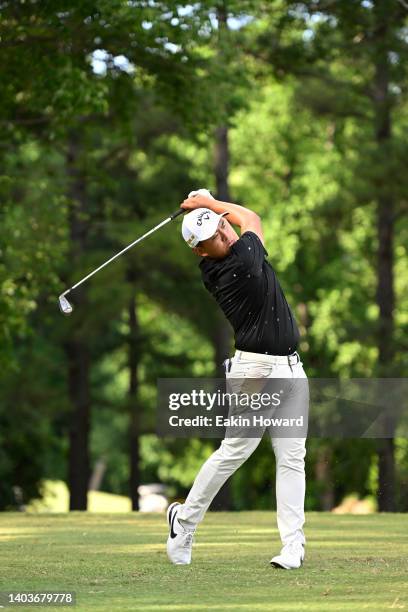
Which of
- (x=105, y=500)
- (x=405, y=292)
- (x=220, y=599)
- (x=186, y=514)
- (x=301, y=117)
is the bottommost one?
(x=105, y=500)

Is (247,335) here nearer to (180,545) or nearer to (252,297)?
(252,297)

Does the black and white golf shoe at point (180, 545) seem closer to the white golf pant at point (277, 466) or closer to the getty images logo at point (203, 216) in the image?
the white golf pant at point (277, 466)

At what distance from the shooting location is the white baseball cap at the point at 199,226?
8000mm

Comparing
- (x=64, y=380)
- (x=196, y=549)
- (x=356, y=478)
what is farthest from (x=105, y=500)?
(x=196, y=549)

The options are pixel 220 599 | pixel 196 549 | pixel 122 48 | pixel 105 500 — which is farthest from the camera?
pixel 105 500

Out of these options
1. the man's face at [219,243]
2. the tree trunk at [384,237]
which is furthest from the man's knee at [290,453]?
the tree trunk at [384,237]

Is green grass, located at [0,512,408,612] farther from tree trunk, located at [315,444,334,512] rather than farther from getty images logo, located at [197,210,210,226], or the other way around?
tree trunk, located at [315,444,334,512]

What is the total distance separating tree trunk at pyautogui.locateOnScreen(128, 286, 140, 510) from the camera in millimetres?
33344

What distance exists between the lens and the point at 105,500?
2120 inches

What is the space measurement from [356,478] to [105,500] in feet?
71.8

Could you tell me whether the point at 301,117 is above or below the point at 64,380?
above

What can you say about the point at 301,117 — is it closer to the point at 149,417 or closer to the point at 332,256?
the point at 332,256

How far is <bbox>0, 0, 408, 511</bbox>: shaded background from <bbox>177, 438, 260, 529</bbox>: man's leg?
27.5 ft

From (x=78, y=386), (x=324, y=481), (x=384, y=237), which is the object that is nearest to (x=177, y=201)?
(x=78, y=386)
